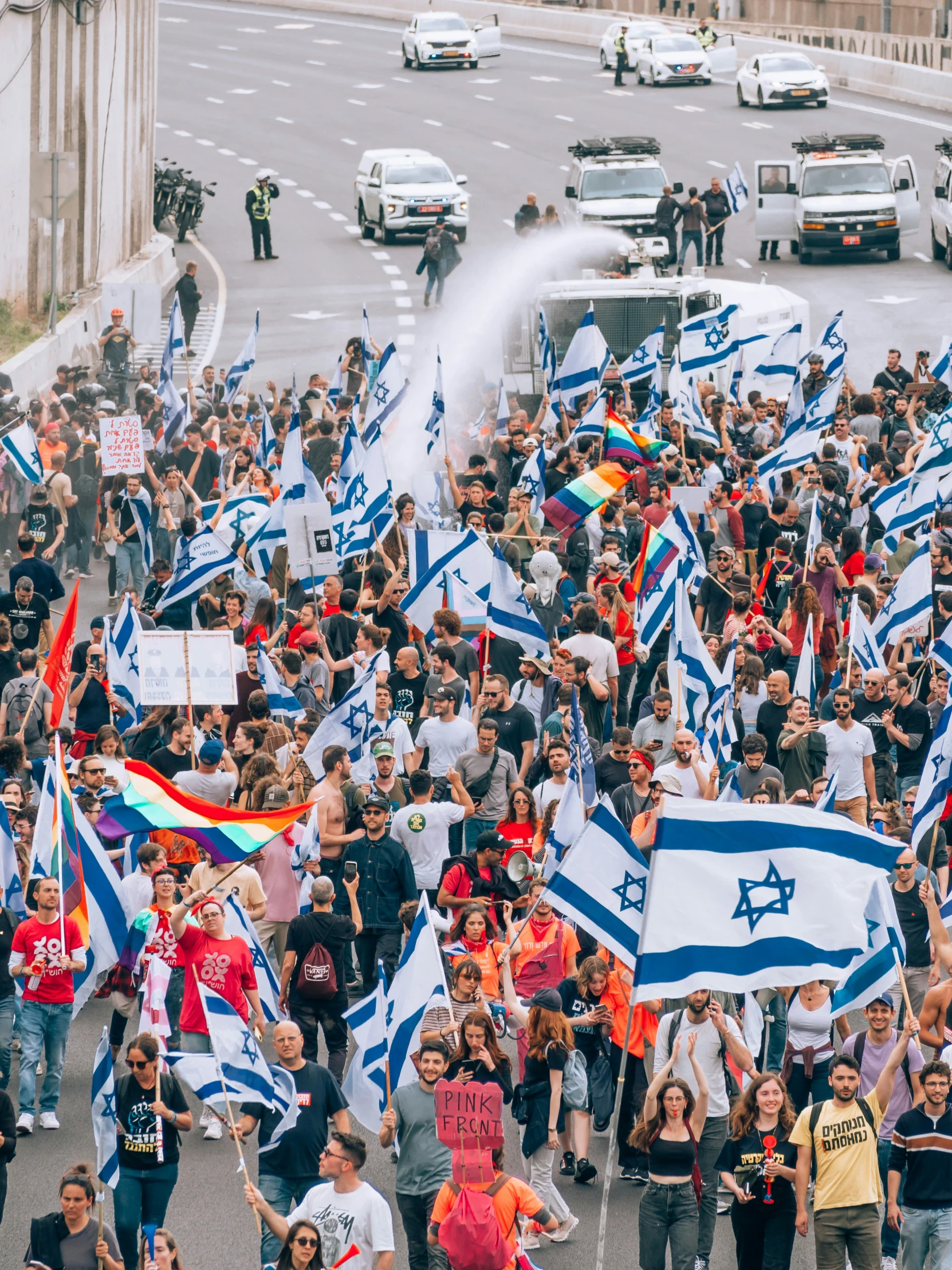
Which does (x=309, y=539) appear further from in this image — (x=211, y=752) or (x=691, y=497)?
(x=211, y=752)

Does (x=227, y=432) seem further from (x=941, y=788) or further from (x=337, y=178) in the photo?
(x=337, y=178)

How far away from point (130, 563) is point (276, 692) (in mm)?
5694

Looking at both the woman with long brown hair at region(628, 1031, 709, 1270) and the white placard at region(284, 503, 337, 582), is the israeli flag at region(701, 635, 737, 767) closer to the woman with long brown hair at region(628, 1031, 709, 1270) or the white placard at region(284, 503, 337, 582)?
the white placard at region(284, 503, 337, 582)

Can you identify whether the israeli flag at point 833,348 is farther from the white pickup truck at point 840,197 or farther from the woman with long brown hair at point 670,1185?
the white pickup truck at point 840,197

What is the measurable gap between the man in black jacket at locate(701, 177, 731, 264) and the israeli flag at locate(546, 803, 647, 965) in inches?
1131

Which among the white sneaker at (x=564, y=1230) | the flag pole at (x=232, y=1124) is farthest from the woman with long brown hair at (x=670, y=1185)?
the flag pole at (x=232, y=1124)

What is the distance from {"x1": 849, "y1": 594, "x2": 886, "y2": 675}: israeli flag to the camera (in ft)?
50.2

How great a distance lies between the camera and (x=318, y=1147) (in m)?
10.3

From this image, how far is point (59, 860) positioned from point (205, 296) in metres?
28.0

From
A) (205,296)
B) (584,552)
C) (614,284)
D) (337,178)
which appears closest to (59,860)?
(584,552)

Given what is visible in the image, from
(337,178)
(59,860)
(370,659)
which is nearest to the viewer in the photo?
(59,860)

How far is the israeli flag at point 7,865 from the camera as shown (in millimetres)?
12672

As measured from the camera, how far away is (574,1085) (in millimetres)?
11188

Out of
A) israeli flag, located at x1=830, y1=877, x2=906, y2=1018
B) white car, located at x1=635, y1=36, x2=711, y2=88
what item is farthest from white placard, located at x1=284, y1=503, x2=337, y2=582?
white car, located at x1=635, y1=36, x2=711, y2=88
